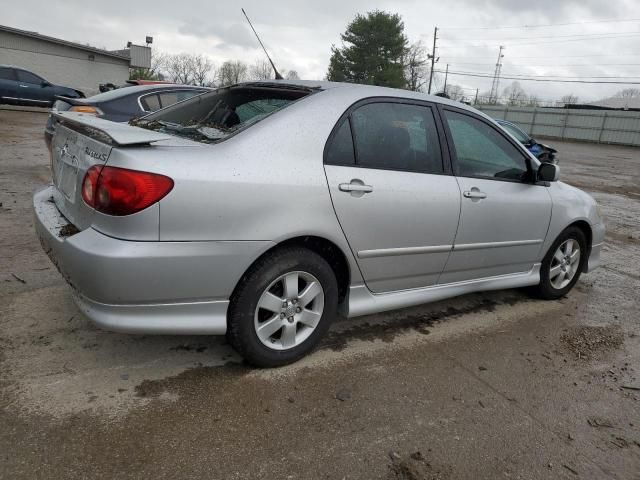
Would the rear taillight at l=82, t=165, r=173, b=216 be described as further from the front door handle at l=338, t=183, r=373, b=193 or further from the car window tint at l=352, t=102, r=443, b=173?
the car window tint at l=352, t=102, r=443, b=173

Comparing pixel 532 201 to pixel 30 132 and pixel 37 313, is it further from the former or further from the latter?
pixel 30 132

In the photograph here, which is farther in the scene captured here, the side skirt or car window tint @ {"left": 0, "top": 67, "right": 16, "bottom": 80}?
car window tint @ {"left": 0, "top": 67, "right": 16, "bottom": 80}

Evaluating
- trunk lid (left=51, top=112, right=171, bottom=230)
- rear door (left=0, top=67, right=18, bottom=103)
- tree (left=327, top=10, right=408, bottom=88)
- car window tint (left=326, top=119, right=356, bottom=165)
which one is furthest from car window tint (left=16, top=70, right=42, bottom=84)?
tree (left=327, top=10, right=408, bottom=88)

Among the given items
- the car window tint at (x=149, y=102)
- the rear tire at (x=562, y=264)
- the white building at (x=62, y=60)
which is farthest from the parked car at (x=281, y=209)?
the white building at (x=62, y=60)

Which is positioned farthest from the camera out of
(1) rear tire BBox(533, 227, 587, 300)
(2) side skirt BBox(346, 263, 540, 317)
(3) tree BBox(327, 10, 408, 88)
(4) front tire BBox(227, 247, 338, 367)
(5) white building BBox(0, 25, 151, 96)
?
(3) tree BBox(327, 10, 408, 88)

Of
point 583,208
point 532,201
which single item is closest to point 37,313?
point 532,201

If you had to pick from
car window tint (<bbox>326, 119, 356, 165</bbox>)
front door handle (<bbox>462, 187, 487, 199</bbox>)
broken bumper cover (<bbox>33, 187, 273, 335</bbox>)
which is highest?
car window tint (<bbox>326, 119, 356, 165</bbox>)

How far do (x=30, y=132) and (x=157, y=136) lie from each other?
43.0ft

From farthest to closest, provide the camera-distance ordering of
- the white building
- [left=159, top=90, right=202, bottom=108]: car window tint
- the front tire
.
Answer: the white building
[left=159, top=90, right=202, bottom=108]: car window tint
the front tire

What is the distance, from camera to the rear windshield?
282 cm

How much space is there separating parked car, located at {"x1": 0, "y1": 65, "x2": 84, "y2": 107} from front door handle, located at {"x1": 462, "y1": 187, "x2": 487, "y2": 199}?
2010cm

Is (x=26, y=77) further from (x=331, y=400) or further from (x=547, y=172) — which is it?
(x=331, y=400)

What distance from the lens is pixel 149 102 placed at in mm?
6324

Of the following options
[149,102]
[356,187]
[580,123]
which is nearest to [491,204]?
[356,187]
